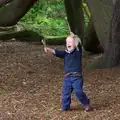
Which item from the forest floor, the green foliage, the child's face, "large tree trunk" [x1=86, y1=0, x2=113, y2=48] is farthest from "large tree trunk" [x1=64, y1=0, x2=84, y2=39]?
the green foliage

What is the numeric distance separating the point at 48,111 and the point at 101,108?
841 mm

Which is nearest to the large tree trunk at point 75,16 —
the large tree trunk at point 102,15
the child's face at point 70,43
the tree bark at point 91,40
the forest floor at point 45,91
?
the tree bark at point 91,40

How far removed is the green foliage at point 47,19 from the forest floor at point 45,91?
381 inches

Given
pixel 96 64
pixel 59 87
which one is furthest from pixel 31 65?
pixel 59 87

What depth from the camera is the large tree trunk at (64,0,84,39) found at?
12500 mm

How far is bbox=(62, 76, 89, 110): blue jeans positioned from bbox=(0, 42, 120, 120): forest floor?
157mm

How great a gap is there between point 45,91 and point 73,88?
1.48 m

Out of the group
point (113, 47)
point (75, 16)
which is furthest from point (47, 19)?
point (113, 47)

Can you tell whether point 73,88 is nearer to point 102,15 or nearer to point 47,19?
point 102,15

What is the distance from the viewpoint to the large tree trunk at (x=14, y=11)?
489 inches

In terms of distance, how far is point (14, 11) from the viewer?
44.9 feet

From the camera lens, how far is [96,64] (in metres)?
9.67

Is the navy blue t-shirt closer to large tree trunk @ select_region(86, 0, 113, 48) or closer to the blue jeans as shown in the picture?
the blue jeans

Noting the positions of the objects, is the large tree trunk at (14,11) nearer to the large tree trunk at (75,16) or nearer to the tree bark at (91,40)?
the large tree trunk at (75,16)
